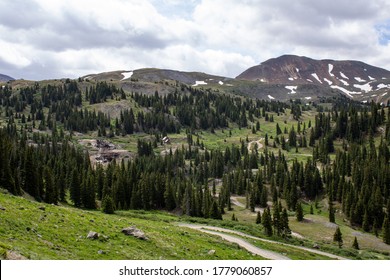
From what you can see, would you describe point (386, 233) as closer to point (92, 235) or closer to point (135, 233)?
point (135, 233)

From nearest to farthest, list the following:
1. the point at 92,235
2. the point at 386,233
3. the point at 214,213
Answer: the point at 92,235
the point at 386,233
the point at 214,213

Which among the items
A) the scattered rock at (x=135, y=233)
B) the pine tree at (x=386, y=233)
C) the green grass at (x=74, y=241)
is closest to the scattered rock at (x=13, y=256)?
the green grass at (x=74, y=241)

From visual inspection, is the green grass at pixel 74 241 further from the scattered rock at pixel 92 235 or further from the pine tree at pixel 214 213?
the pine tree at pixel 214 213

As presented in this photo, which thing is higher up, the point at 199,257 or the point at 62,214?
the point at 62,214

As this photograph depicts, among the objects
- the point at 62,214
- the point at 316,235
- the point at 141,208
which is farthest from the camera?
the point at 141,208

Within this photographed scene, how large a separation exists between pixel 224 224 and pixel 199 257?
47544 mm

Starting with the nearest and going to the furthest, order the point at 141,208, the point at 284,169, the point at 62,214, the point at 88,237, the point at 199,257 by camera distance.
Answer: the point at 88,237 → the point at 199,257 → the point at 62,214 → the point at 141,208 → the point at 284,169

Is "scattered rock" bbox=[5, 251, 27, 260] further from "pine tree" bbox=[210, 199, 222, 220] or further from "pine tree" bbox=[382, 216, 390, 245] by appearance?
"pine tree" bbox=[382, 216, 390, 245]

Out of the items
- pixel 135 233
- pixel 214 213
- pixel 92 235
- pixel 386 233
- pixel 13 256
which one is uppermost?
pixel 13 256

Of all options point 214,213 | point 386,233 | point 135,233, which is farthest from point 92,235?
point 386,233

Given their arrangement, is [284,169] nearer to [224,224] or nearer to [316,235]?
[316,235]

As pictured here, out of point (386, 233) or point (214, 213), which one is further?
point (214, 213)

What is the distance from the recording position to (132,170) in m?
131
